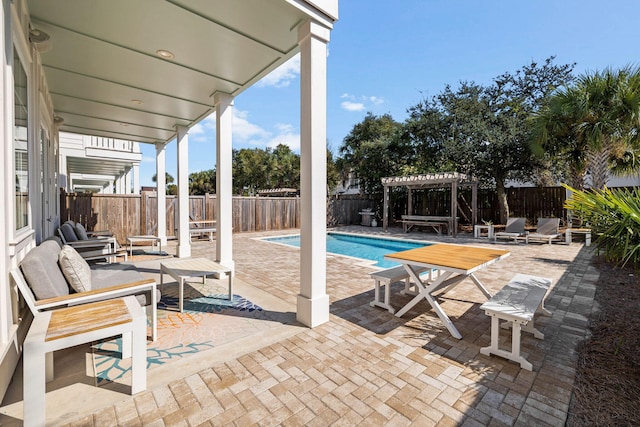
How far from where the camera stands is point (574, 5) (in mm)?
7262

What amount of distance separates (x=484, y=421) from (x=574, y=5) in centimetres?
1017

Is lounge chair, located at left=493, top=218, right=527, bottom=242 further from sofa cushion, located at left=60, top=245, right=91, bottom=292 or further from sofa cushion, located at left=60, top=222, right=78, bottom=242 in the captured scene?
sofa cushion, located at left=60, top=222, right=78, bottom=242

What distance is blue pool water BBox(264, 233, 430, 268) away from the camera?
31.7 ft

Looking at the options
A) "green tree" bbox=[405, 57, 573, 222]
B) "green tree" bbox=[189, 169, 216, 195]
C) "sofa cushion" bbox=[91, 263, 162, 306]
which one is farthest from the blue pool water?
"green tree" bbox=[189, 169, 216, 195]

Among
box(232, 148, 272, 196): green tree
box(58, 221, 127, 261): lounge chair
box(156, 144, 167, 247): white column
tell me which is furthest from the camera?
box(232, 148, 272, 196): green tree

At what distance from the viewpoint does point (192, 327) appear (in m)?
3.16

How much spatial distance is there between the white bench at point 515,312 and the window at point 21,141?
4.44 meters

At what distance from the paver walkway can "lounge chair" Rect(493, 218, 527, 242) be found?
22.8 ft

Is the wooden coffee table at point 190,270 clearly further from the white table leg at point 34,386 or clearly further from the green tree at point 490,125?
the green tree at point 490,125

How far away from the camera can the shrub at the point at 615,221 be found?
2.16 meters

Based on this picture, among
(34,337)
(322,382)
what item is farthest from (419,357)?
(34,337)

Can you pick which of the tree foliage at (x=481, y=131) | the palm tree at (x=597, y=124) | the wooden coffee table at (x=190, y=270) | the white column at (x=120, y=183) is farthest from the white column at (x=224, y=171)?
the white column at (x=120, y=183)

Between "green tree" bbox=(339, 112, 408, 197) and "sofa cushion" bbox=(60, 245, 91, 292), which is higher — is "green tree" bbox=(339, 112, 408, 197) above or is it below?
above

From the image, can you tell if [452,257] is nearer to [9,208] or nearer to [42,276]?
[42,276]
